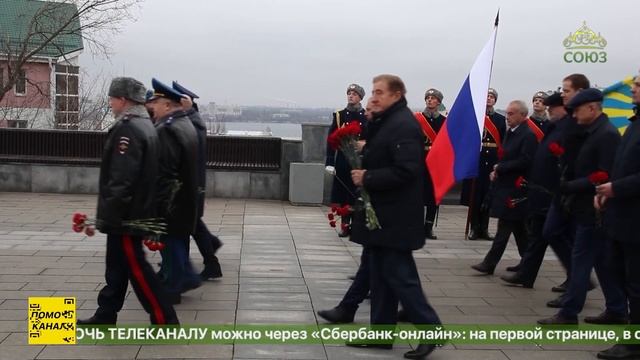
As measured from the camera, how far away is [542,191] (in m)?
6.76

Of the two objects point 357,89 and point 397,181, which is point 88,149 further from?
point 397,181

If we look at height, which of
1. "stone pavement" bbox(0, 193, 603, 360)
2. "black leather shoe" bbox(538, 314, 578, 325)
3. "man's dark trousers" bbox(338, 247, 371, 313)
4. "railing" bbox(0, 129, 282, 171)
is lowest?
"stone pavement" bbox(0, 193, 603, 360)

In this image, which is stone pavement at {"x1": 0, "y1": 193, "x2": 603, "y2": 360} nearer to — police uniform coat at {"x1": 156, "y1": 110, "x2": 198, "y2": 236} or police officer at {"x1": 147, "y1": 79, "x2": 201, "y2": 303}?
police officer at {"x1": 147, "y1": 79, "x2": 201, "y2": 303}

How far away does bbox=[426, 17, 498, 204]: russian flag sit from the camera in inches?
248

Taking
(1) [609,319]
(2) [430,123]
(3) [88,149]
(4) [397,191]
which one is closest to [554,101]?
(1) [609,319]

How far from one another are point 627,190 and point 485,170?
5.09 m

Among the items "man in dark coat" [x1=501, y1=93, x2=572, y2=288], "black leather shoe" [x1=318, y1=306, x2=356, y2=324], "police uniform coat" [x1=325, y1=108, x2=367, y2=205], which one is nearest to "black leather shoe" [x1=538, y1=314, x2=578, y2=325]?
"man in dark coat" [x1=501, y1=93, x2=572, y2=288]

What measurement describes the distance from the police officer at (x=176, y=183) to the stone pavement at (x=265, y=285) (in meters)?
0.35

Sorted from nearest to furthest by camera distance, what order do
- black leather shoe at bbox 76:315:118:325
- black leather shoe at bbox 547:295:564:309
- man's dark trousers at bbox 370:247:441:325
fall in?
man's dark trousers at bbox 370:247:441:325, black leather shoe at bbox 76:315:118:325, black leather shoe at bbox 547:295:564:309

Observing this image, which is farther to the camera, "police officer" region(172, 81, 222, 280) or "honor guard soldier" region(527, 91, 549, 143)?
"honor guard soldier" region(527, 91, 549, 143)

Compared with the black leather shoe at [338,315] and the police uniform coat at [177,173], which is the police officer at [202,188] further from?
the black leather shoe at [338,315]

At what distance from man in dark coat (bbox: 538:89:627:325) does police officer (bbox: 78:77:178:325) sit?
10.4ft

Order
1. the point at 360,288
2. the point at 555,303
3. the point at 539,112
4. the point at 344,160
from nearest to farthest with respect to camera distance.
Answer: the point at 360,288 → the point at 555,303 → the point at 539,112 → the point at 344,160

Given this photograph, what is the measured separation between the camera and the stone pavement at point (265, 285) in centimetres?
505
